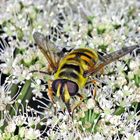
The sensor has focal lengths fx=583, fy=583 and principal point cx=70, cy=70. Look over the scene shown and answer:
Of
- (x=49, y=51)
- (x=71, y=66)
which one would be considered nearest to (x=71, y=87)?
(x=71, y=66)

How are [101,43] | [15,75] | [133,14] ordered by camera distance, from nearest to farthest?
1. [15,75]
2. [101,43]
3. [133,14]

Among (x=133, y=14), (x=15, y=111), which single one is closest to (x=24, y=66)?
(x=15, y=111)

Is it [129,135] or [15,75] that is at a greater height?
[15,75]

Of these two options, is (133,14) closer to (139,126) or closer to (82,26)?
(82,26)

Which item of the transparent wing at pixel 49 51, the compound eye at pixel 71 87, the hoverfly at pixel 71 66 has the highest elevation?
the transparent wing at pixel 49 51

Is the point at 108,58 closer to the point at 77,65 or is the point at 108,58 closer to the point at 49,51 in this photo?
the point at 77,65

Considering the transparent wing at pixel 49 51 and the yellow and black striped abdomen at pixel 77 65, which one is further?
the transparent wing at pixel 49 51

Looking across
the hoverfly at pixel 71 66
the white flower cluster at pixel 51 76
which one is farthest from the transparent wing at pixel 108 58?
the white flower cluster at pixel 51 76

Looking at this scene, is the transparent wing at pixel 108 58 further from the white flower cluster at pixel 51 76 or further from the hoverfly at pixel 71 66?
the white flower cluster at pixel 51 76

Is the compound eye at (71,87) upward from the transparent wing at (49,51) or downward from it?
downward
